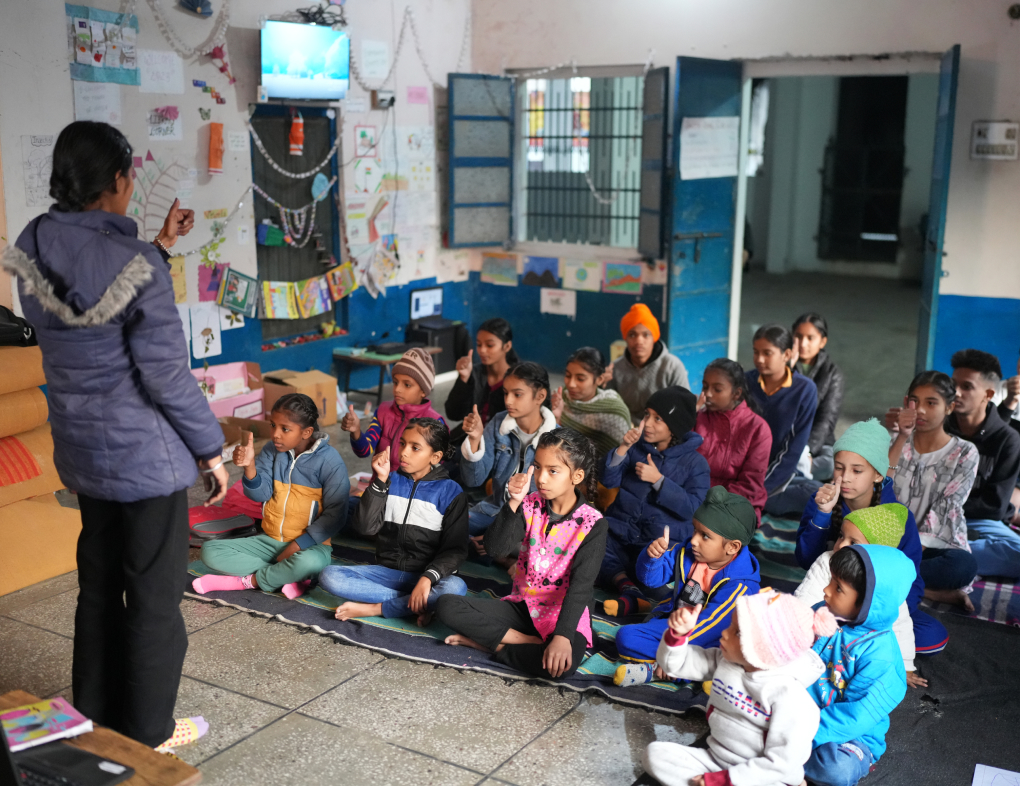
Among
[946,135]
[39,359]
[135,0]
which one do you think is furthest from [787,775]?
[135,0]

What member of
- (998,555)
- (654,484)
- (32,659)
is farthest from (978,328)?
(32,659)

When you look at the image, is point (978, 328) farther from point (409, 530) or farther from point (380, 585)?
point (380, 585)

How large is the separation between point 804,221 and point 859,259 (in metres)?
0.94

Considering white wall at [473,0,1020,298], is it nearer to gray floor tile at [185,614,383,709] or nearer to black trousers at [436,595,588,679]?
black trousers at [436,595,588,679]

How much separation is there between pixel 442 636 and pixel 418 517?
1.50ft

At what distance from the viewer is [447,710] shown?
3105 millimetres

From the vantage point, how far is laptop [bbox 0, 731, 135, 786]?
6.02ft

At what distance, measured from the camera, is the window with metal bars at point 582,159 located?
7.76 meters

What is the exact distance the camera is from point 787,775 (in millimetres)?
2533

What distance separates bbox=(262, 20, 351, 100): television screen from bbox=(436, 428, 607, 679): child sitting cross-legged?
3.82 metres

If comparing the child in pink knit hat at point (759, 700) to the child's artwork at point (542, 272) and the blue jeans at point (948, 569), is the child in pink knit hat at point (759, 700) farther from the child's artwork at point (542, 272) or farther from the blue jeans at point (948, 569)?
the child's artwork at point (542, 272)

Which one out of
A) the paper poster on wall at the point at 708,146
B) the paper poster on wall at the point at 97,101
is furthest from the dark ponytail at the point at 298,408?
the paper poster on wall at the point at 708,146

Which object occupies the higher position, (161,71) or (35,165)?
(161,71)

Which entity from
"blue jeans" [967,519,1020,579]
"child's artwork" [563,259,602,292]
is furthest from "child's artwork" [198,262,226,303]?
"blue jeans" [967,519,1020,579]
